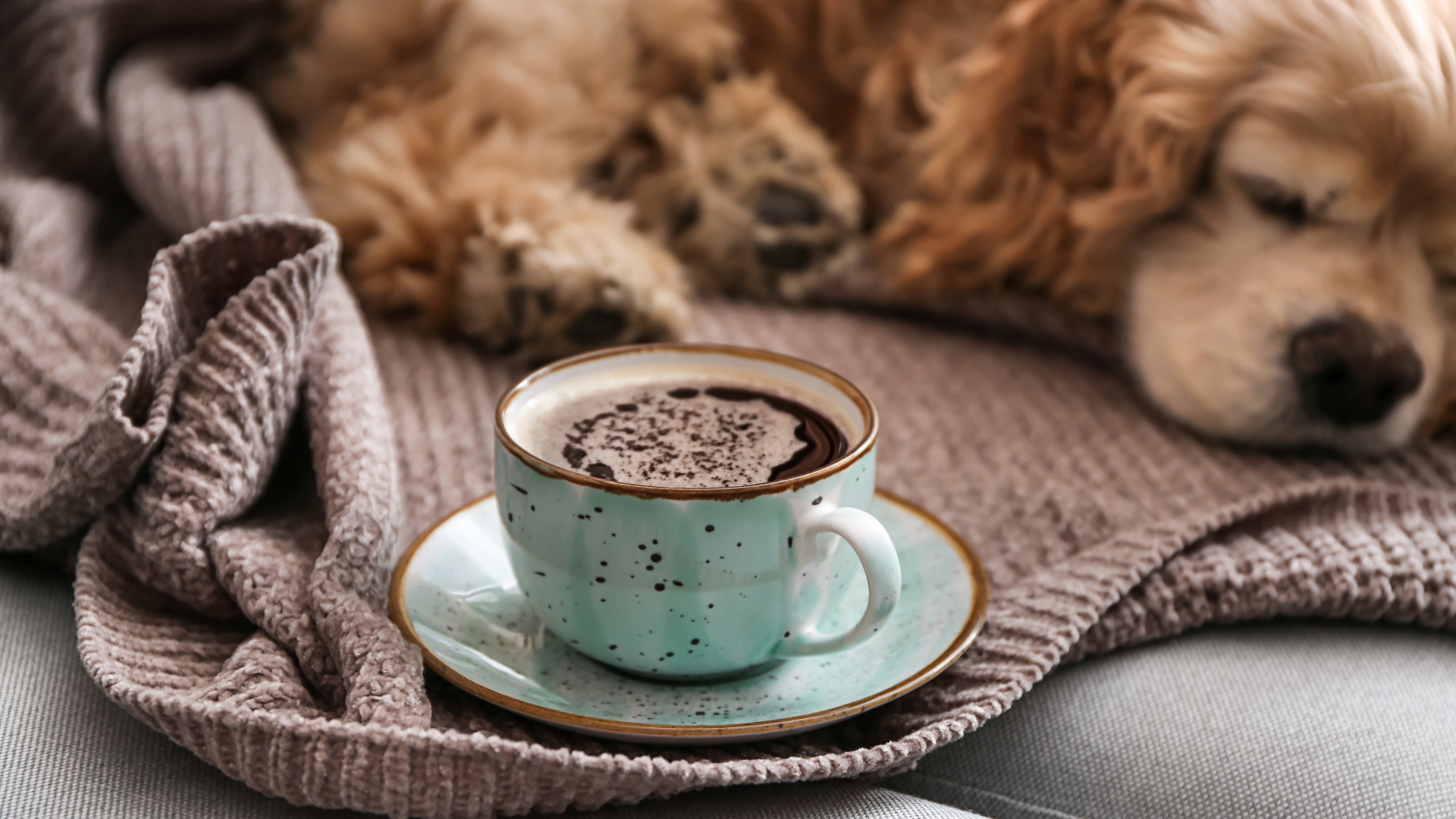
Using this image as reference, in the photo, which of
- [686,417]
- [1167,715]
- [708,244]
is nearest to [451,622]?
[686,417]

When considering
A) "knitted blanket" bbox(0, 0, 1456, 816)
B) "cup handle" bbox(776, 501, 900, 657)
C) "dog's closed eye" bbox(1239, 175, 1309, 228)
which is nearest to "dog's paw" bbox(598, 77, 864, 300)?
"knitted blanket" bbox(0, 0, 1456, 816)

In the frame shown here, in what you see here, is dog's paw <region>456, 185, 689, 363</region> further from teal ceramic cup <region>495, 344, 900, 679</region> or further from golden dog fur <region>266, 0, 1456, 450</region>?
teal ceramic cup <region>495, 344, 900, 679</region>

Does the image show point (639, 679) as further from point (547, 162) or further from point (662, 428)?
point (547, 162)

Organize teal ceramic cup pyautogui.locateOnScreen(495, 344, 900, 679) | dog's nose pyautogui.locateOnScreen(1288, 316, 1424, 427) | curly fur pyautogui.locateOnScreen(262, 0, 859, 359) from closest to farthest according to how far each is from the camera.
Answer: teal ceramic cup pyautogui.locateOnScreen(495, 344, 900, 679), dog's nose pyautogui.locateOnScreen(1288, 316, 1424, 427), curly fur pyautogui.locateOnScreen(262, 0, 859, 359)

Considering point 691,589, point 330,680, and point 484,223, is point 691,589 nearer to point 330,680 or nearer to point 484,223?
point 330,680

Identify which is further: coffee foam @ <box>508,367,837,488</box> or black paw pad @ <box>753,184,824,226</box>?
black paw pad @ <box>753,184,824,226</box>

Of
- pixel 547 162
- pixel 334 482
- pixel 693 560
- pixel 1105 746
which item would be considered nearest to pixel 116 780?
pixel 334 482

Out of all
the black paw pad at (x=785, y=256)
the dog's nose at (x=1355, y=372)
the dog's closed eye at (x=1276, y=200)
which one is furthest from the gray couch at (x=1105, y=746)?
the black paw pad at (x=785, y=256)
